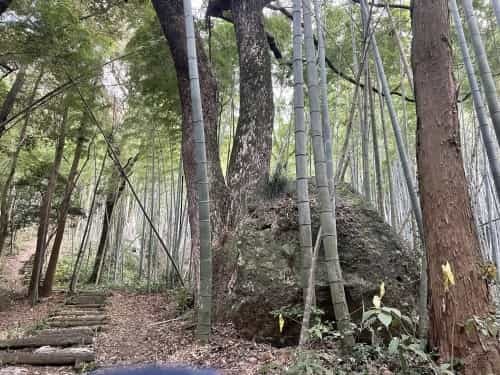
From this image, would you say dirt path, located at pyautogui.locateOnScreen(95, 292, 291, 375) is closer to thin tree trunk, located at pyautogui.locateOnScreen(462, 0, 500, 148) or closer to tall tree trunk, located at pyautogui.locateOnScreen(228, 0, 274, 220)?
tall tree trunk, located at pyautogui.locateOnScreen(228, 0, 274, 220)

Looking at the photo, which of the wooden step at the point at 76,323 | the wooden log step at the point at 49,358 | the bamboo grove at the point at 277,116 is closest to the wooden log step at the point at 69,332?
the wooden step at the point at 76,323

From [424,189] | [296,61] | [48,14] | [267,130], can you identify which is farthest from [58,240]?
[424,189]

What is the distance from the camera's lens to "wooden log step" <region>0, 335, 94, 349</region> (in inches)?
110

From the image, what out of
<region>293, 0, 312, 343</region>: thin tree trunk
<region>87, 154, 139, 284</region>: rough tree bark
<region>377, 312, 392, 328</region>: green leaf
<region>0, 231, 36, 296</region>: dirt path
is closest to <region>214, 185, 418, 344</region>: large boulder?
<region>293, 0, 312, 343</region>: thin tree trunk

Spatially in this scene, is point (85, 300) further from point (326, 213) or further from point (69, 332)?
point (326, 213)

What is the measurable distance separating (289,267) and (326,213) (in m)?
0.90

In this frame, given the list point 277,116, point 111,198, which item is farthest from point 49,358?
point 277,116

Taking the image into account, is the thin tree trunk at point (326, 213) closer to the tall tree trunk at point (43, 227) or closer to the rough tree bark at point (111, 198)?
the tall tree trunk at point (43, 227)

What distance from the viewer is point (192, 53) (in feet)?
7.40

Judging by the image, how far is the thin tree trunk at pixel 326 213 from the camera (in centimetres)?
181

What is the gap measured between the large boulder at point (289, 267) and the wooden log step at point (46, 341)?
1243 mm

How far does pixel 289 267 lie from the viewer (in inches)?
102

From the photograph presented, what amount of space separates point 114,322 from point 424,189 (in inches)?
142

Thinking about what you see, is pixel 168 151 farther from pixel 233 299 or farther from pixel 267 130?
pixel 233 299
